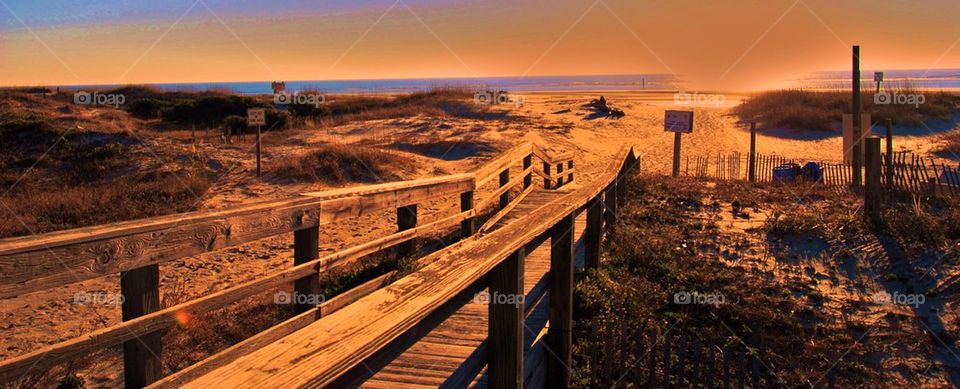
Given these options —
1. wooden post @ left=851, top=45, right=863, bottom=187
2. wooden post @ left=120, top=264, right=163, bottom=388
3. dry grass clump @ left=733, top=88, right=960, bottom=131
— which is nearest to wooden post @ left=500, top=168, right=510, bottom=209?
wooden post @ left=120, top=264, right=163, bottom=388

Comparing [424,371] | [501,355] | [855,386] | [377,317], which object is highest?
[377,317]

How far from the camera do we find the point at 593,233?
6.91 meters

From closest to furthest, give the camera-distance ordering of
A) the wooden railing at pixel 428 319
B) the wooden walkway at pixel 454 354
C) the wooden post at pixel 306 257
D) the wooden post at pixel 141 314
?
the wooden railing at pixel 428 319 < the wooden post at pixel 141 314 < the wooden walkway at pixel 454 354 < the wooden post at pixel 306 257

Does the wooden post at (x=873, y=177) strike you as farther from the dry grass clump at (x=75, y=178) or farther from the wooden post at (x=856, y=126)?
the dry grass clump at (x=75, y=178)

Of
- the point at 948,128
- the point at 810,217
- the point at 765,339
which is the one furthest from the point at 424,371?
the point at 948,128

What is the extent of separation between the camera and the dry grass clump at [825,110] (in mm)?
33094

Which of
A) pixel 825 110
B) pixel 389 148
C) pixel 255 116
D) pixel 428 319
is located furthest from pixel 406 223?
pixel 825 110

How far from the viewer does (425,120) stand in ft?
86.6

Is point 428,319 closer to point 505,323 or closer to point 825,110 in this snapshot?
point 505,323

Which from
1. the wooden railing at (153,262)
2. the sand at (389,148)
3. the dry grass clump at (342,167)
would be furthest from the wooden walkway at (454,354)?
the dry grass clump at (342,167)

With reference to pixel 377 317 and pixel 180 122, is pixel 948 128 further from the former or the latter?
pixel 377 317

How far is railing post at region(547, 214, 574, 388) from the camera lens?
4.50 m

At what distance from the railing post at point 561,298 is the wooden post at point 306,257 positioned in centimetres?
185

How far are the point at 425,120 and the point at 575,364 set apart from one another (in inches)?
849
